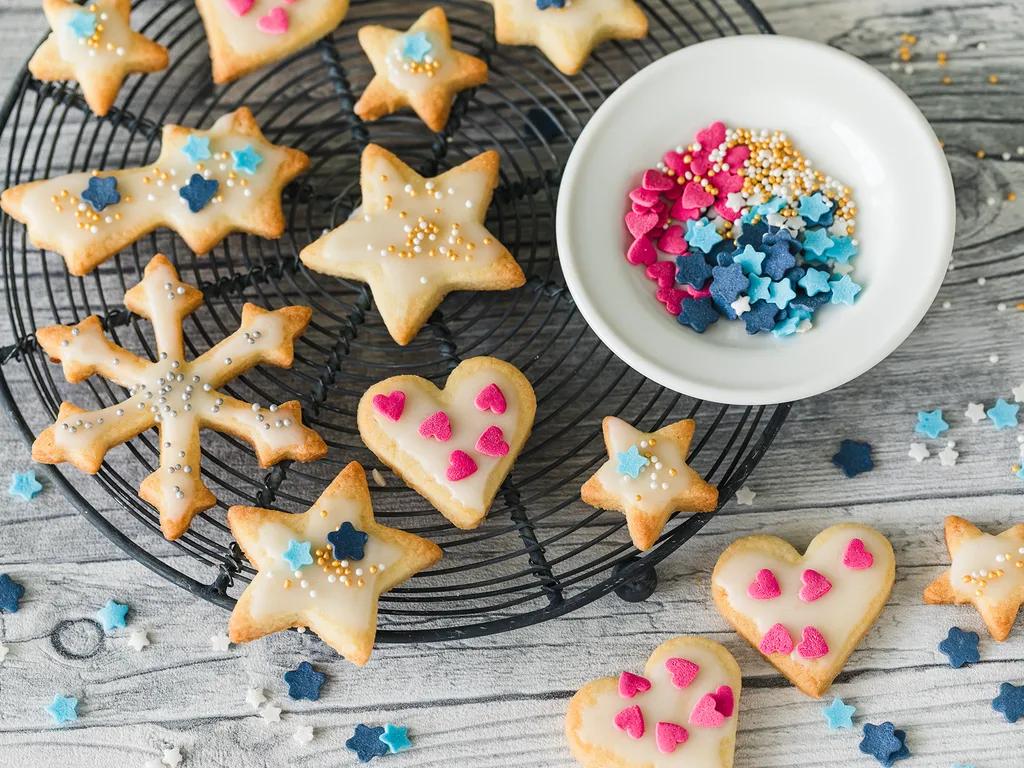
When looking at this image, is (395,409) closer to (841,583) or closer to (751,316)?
(751,316)

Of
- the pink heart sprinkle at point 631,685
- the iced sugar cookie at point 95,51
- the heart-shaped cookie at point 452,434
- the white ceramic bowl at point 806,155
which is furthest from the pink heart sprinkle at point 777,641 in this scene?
the iced sugar cookie at point 95,51

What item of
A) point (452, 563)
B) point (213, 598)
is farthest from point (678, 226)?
point (213, 598)

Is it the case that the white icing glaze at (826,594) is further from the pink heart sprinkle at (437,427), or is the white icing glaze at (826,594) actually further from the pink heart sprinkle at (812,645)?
the pink heart sprinkle at (437,427)

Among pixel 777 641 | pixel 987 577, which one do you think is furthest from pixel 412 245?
pixel 987 577

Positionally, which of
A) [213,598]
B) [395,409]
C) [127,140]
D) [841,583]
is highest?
[127,140]

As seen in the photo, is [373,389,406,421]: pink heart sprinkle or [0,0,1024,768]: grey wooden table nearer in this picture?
[373,389,406,421]: pink heart sprinkle

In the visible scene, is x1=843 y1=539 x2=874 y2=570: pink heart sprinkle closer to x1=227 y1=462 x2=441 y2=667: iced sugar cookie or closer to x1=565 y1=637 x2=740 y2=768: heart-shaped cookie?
x1=565 y1=637 x2=740 y2=768: heart-shaped cookie

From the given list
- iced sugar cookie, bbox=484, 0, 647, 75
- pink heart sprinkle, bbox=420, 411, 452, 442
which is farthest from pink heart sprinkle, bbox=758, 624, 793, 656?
iced sugar cookie, bbox=484, 0, 647, 75
